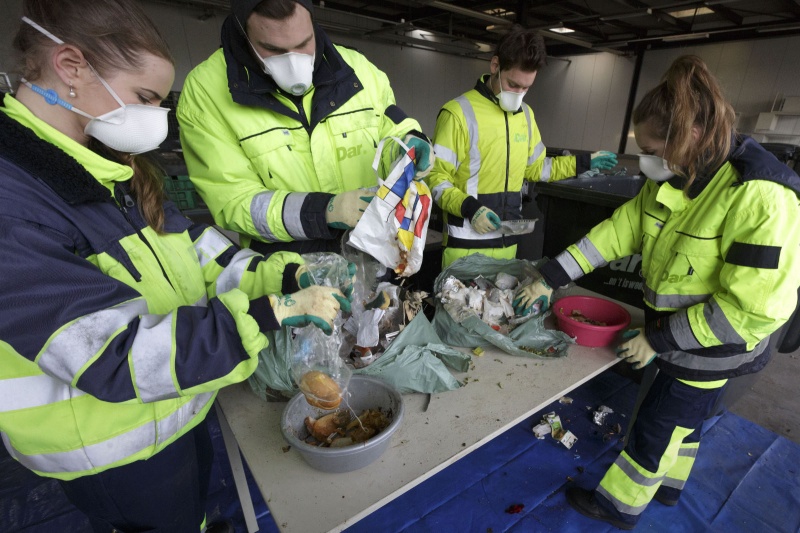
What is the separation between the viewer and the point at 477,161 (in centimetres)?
217

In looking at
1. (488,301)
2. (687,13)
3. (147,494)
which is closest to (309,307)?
(147,494)

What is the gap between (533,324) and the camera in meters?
1.57

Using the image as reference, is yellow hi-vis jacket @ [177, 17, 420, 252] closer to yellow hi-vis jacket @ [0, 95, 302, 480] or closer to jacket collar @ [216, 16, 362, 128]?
jacket collar @ [216, 16, 362, 128]

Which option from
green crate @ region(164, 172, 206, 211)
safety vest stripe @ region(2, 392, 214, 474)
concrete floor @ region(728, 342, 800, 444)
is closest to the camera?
safety vest stripe @ region(2, 392, 214, 474)

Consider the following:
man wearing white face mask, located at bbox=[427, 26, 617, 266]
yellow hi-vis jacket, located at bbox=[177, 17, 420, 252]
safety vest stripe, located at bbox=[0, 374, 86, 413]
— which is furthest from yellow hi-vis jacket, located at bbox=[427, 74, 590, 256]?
safety vest stripe, located at bbox=[0, 374, 86, 413]

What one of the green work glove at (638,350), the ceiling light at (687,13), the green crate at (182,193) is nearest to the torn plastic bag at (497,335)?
the green work glove at (638,350)

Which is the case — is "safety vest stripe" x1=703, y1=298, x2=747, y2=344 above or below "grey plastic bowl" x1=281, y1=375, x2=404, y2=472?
above

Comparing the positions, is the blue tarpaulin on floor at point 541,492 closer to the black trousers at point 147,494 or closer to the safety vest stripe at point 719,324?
the black trousers at point 147,494

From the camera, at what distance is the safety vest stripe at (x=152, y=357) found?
70 cm

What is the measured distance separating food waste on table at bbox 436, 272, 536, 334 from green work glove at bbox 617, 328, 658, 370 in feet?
1.23

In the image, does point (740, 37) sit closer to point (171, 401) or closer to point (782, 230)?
point (782, 230)

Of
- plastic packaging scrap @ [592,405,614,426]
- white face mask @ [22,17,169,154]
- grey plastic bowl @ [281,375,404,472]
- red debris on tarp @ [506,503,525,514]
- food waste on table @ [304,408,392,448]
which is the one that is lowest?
red debris on tarp @ [506,503,525,514]

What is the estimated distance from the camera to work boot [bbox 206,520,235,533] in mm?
1766

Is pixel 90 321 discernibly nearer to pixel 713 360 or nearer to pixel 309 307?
pixel 309 307
